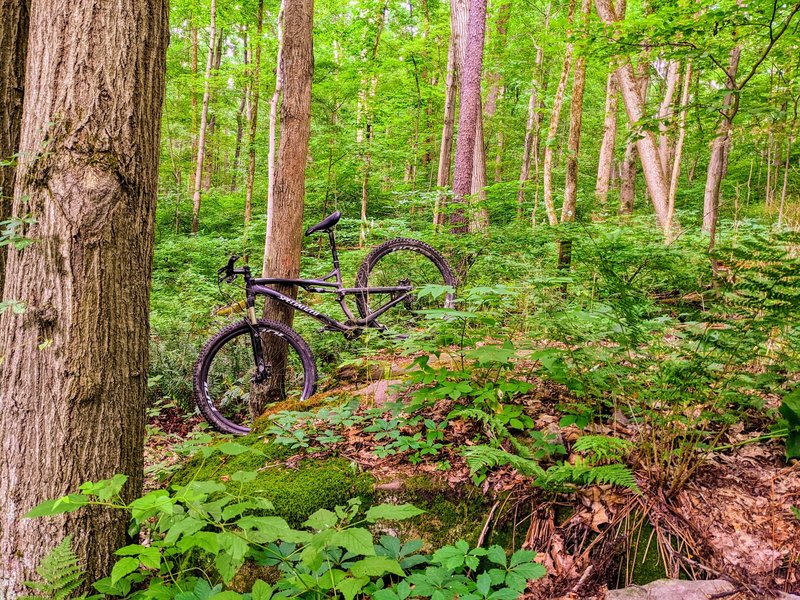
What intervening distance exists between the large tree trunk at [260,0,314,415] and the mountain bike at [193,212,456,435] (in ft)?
0.51

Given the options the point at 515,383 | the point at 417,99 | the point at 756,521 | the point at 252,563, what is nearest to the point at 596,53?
the point at 515,383

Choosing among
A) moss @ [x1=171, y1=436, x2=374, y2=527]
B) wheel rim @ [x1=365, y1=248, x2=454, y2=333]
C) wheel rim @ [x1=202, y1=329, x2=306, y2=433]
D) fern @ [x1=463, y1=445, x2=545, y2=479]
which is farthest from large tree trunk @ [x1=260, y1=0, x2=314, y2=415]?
fern @ [x1=463, y1=445, x2=545, y2=479]

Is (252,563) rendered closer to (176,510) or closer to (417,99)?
(176,510)

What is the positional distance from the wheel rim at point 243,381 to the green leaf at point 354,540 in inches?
108

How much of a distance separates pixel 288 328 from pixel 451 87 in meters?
6.68

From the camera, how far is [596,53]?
196 inches

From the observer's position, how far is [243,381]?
4.63m

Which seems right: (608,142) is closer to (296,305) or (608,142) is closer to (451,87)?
(451,87)

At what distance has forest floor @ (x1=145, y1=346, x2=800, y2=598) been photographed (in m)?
1.81

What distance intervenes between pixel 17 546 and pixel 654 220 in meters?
9.22

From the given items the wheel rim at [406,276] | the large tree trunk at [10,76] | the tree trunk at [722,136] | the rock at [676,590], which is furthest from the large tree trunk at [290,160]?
the tree trunk at [722,136]

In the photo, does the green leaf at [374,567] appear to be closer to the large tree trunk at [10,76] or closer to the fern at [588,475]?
the fern at [588,475]

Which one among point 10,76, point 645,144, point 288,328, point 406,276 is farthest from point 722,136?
point 10,76

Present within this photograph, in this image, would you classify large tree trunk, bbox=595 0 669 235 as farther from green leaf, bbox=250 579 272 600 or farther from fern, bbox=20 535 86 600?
fern, bbox=20 535 86 600
